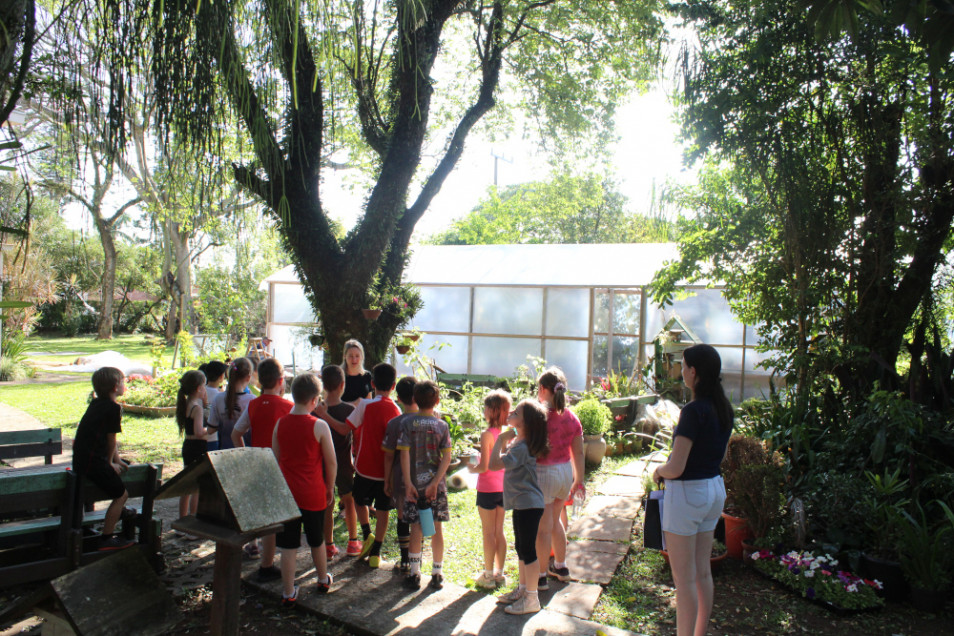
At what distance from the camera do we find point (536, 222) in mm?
37406

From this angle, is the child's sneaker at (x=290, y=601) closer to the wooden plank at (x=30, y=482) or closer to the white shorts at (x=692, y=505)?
the wooden plank at (x=30, y=482)

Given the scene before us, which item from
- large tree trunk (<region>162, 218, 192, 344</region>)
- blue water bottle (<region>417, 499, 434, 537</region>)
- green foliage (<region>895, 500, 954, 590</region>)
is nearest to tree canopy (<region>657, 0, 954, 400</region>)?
green foliage (<region>895, 500, 954, 590</region>)

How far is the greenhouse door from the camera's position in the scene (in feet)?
40.3

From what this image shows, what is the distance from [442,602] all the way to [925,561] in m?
3.04

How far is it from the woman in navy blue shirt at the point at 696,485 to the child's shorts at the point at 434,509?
60.1 inches

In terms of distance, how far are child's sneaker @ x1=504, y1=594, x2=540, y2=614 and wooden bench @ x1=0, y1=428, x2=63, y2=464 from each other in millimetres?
3710

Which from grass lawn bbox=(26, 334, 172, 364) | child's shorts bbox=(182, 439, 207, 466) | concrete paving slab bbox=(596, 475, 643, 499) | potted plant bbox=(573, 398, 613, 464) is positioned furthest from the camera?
grass lawn bbox=(26, 334, 172, 364)

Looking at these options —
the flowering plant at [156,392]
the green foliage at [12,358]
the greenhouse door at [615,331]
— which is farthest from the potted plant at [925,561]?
the green foliage at [12,358]

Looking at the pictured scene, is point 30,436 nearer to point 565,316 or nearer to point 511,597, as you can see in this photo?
point 511,597

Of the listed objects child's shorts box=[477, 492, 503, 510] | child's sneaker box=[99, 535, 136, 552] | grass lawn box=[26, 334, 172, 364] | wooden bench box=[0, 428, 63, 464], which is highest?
wooden bench box=[0, 428, 63, 464]

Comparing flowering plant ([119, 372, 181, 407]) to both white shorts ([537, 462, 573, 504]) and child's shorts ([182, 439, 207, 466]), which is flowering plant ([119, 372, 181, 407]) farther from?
white shorts ([537, 462, 573, 504])

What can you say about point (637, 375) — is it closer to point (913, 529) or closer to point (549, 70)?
point (549, 70)

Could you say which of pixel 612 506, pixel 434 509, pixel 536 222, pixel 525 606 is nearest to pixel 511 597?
pixel 525 606

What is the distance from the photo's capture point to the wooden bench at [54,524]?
11.1 ft
